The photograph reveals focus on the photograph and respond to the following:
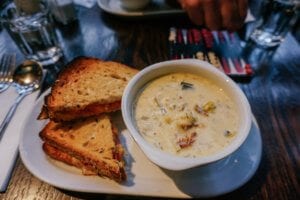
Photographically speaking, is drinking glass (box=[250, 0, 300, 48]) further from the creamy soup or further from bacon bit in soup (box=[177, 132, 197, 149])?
bacon bit in soup (box=[177, 132, 197, 149])

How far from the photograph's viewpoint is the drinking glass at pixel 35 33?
3.28 ft

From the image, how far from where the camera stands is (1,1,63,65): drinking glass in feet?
3.28

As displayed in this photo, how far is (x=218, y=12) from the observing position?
1003mm

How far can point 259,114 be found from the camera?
32.1 inches

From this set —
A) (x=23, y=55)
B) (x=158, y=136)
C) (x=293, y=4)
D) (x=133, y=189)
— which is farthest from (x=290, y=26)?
(x=23, y=55)

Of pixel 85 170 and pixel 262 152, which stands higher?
pixel 85 170

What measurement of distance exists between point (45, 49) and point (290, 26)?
0.97m

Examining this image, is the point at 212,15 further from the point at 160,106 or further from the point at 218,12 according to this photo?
the point at 160,106

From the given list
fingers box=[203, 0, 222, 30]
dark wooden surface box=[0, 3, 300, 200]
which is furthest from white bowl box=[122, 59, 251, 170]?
fingers box=[203, 0, 222, 30]

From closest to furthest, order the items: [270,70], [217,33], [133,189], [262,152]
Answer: [133,189] → [262,152] → [270,70] → [217,33]

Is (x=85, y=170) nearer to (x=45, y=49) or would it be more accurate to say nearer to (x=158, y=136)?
(x=158, y=136)

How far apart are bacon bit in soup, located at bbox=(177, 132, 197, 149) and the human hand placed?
1.84ft

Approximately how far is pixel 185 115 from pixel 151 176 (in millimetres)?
164

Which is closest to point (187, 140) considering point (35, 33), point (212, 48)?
point (212, 48)
